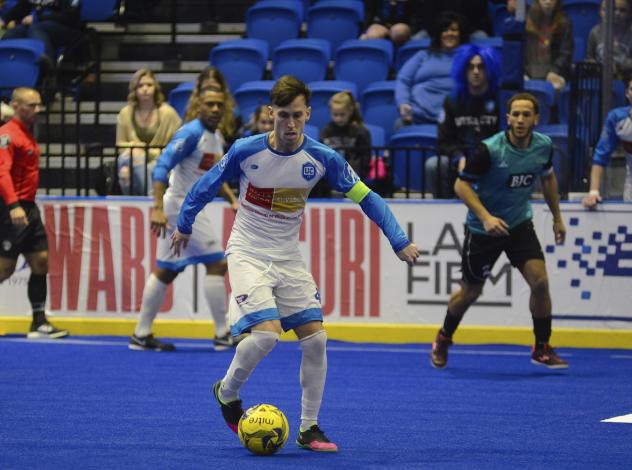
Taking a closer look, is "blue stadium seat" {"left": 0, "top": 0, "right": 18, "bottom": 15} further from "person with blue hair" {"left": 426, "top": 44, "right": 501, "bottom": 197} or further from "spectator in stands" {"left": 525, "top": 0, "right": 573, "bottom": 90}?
"spectator in stands" {"left": 525, "top": 0, "right": 573, "bottom": 90}

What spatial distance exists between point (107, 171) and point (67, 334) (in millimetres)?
1793

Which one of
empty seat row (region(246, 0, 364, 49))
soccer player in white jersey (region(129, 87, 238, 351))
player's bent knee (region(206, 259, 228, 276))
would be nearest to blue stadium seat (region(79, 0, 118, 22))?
empty seat row (region(246, 0, 364, 49))

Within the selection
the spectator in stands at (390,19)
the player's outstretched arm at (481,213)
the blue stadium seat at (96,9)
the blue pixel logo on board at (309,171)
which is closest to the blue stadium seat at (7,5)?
the blue stadium seat at (96,9)

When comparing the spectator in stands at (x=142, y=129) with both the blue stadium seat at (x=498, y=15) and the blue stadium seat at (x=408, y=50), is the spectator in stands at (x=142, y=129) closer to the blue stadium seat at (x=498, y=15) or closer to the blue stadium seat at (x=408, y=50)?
the blue stadium seat at (x=408, y=50)

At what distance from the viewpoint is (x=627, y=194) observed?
473 inches

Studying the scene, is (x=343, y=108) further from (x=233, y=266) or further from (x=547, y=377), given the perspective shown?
(x=233, y=266)

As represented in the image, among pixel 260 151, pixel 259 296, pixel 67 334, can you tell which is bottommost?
pixel 67 334

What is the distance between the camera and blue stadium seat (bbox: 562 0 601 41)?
14.8m

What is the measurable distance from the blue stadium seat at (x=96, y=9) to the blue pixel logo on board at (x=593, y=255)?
8309 mm

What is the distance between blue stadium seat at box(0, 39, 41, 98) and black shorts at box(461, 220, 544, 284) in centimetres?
767

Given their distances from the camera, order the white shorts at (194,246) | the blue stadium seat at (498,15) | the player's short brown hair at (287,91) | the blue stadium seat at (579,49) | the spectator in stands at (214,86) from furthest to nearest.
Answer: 1. the blue stadium seat at (498,15)
2. the blue stadium seat at (579,49)
3. the white shorts at (194,246)
4. the spectator in stands at (214,86)
5. the player's short brown hair at (287,91)

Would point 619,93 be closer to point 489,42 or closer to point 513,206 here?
point 489,42

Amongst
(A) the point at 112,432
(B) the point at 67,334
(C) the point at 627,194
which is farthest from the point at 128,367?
(C) the point at 627,194

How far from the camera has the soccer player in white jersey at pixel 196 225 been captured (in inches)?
445
